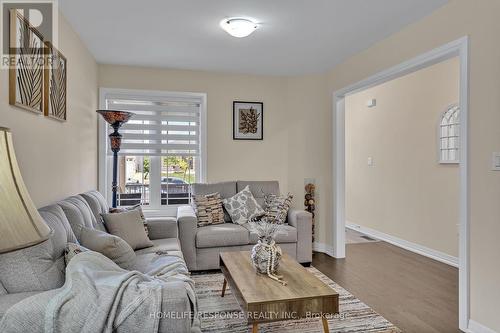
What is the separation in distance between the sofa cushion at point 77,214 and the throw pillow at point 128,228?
0.52ft

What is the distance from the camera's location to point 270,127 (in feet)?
16.0

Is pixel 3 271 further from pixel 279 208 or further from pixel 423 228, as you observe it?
pixel 423 228

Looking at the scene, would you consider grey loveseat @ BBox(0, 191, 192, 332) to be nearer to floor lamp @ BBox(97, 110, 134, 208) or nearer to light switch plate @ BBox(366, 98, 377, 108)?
floor lamp @ BBox(97, 110, 134, 208)

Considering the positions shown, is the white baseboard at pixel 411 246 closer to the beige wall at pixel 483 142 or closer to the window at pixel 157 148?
the beige wall at pixel 483 142

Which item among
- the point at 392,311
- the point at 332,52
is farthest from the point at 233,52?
A: the point at 392,311

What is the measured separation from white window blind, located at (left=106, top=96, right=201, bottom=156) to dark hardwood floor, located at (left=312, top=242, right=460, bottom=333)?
2.43 metres

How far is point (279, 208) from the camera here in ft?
13.3

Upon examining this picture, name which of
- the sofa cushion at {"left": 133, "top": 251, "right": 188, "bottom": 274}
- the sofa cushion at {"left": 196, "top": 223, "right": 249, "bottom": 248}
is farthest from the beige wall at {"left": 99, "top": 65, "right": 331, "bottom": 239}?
the sofa cushion at {"left": 133, "top": 251, "right": 188, "bottom": 274}

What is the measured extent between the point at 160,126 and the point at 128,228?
78.8 inches

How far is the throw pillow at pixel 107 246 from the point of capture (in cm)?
208

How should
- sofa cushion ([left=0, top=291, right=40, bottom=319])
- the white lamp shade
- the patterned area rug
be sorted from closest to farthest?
the white lamp shade < sofa cushion ([left=0, top=291, right=40, bottom=319]) < the patterned area rug

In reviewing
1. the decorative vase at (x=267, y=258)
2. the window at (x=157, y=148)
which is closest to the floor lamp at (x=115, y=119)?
the window at (x=157, y=148)

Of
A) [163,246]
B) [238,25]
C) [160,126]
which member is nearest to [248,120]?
[160,126]

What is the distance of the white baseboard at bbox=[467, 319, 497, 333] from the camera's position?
7.45 feet
